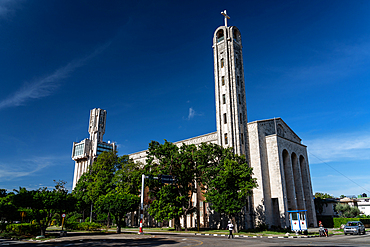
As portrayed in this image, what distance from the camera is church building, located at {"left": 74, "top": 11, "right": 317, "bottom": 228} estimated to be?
4084 centimetres

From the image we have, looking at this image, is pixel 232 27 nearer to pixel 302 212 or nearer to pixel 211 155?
pixel 211 155

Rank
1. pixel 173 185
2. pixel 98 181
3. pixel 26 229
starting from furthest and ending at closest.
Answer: pixel 98 181 → pixel 173 185 → pixel 26 229

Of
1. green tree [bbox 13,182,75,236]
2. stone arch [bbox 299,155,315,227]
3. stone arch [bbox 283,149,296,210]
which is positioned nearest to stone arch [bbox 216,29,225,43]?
stone arch [bbox 283,149,296,210]

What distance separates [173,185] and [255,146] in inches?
639

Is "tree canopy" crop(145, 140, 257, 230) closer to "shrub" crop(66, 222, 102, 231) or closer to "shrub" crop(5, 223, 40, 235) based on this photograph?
"shrub" crop(66, 222, 102, 231)

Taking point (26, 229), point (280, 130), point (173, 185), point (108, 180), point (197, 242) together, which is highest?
point (280, 130)

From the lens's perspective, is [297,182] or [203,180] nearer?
[203,180]

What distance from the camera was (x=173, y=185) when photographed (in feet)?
118

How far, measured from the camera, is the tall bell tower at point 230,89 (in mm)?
41906

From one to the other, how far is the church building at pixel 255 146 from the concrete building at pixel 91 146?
46.5 meters

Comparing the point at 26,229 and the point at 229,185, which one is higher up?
the point at 229,185

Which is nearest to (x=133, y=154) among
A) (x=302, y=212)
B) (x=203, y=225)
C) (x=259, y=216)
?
(x=203, y=225)

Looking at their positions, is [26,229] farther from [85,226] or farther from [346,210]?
[346,210]

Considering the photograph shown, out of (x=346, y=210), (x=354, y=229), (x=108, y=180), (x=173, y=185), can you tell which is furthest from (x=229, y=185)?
(x=346, y=210)
